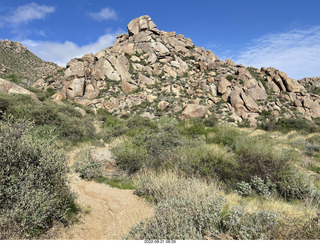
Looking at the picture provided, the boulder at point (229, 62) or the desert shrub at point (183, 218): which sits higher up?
the boulder at point (229, 62)

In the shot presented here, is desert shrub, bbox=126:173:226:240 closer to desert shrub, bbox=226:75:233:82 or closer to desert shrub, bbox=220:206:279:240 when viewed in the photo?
desert shrub, bbox=220:206:279:240

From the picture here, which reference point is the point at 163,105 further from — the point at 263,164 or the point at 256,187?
the point at 256,187

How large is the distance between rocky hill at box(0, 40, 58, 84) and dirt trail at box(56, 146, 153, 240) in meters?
39.3

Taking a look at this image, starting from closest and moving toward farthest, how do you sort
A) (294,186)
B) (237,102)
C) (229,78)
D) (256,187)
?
(294,186)
(256,187)
(237,102)
(229,78)

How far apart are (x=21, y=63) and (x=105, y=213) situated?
57.2m

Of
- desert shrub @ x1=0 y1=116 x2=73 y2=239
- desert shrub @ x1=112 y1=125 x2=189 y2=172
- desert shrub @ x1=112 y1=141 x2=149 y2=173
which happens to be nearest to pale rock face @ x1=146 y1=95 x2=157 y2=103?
desert shrub @ x1=112 y1=125 x2=189 y2=172

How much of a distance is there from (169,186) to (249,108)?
2753 centimetres

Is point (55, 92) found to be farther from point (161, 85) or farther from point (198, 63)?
point (198, 63)

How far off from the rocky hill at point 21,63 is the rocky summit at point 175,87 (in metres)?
13.7

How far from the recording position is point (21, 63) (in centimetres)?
4562

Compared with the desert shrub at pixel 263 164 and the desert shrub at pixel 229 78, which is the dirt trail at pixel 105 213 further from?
the desert shrub at pixel 229 78

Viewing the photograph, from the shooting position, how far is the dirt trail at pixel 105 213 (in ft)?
13.4

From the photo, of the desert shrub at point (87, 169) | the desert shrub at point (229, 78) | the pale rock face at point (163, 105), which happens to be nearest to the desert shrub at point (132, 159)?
the desert shrub at point (87, 169)

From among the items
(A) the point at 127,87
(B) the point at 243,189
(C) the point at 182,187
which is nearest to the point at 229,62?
(A) the point at 127,87
